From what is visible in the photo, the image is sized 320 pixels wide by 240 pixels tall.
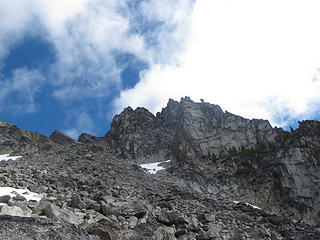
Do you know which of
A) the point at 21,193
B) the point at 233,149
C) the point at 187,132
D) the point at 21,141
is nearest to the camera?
the point at 21,193

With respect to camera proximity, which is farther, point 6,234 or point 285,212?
point 285,212

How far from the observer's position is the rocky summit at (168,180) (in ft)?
34.7

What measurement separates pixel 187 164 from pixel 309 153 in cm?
2204

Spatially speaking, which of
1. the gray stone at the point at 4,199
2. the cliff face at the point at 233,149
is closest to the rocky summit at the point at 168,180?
the gray stone at the point at 4,199

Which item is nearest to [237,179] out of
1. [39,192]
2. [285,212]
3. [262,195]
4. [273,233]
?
[262,195]

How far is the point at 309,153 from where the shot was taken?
4797 centimetres

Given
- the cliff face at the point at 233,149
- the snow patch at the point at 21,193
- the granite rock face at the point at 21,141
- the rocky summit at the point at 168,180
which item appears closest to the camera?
the rocky summit at the point at 168,180

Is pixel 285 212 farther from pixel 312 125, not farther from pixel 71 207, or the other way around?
pixel 71 207

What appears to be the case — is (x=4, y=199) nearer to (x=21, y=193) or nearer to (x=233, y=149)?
(x=21, y=193)

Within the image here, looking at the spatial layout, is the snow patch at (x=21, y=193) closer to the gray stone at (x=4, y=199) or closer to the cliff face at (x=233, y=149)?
the gray stone at (x=4, y=199)

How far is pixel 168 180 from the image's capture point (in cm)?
3831

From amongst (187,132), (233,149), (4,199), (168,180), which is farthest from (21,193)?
(233,149)

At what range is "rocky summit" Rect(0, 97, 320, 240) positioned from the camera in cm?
1059

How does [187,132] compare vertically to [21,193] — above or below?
above
